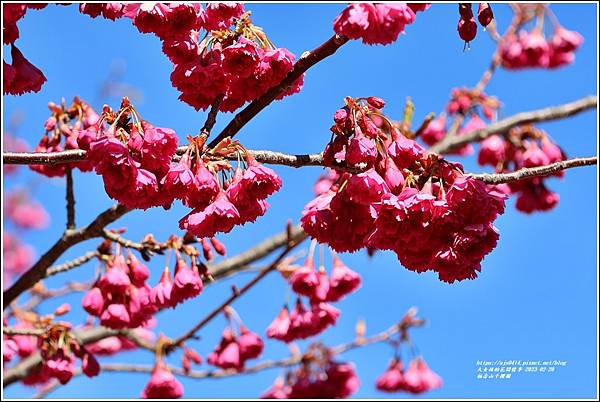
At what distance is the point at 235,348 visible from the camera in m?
4.46

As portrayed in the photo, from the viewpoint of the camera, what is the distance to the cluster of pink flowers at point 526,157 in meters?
4.53

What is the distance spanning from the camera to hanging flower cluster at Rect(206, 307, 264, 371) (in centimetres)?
445

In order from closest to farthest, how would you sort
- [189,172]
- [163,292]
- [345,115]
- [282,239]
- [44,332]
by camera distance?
[189,172], [345,115], [163,292], [44,332], [282,239]

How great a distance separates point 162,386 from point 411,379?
209 cm

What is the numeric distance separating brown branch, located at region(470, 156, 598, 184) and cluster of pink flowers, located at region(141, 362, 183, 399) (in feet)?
7.71

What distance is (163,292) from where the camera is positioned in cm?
312

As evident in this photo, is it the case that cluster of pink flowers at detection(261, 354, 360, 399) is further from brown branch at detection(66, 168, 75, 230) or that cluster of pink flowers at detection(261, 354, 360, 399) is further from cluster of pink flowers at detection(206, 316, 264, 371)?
brown branch at detection(66, 168, 75, 230)

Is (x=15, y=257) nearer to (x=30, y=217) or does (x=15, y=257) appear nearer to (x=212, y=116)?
(x=30, y=217)

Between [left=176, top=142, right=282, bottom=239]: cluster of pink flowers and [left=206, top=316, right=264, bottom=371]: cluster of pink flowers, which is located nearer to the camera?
[left=176, top=142, right=282, bottom=239]: cluster of pink flowers

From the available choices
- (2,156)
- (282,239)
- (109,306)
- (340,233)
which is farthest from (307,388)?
(2,156)

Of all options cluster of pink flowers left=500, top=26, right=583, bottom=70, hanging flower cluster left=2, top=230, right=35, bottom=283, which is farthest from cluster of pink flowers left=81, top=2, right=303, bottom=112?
hanging flower cluster left=2, top=230, right=35, bottom=283

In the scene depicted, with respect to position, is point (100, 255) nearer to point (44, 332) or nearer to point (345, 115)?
point (44, 332)

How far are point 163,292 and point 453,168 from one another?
4.72 ft

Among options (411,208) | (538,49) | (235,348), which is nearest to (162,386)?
(235,348)
